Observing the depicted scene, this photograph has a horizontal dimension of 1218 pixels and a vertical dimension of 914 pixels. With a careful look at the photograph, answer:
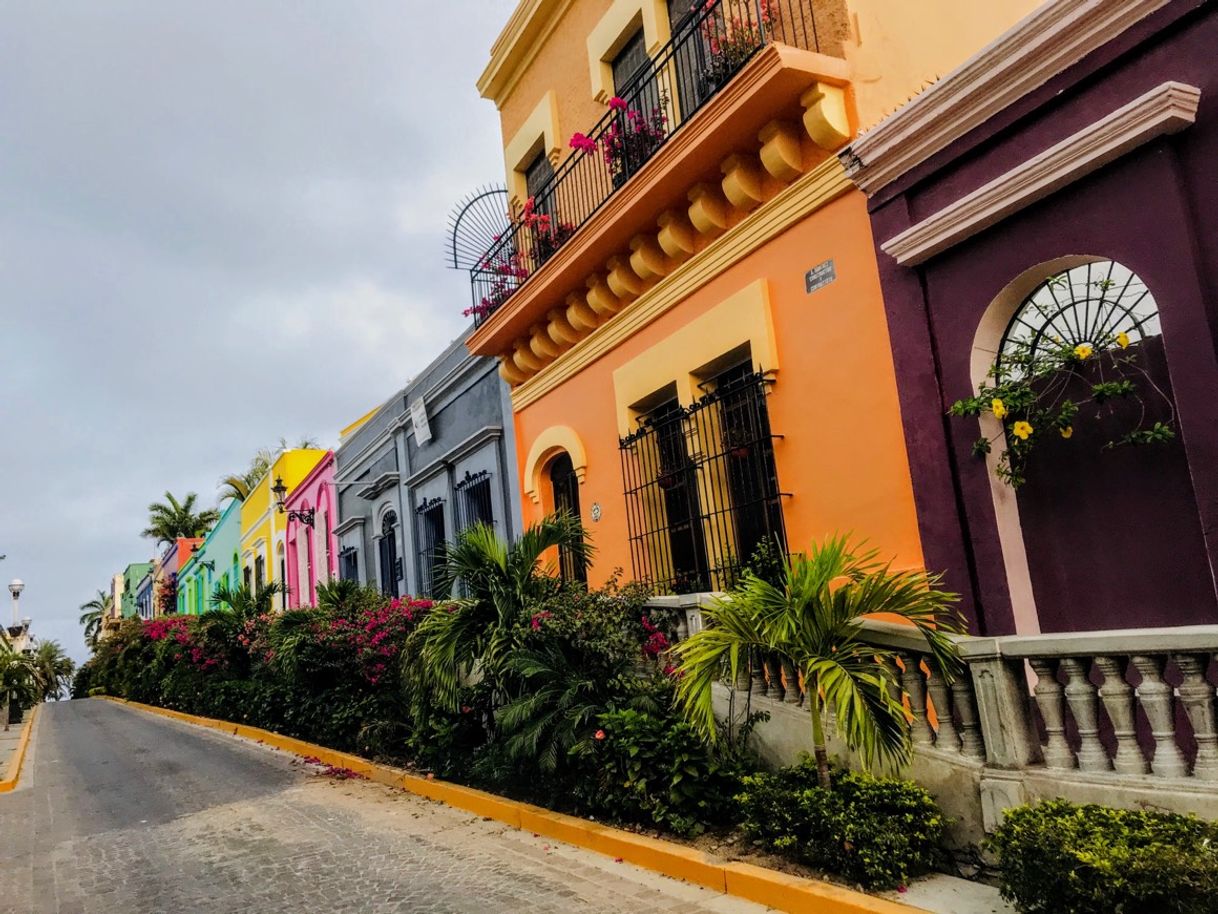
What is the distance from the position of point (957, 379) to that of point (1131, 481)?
1.22 meters

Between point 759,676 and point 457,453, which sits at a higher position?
point 457,453

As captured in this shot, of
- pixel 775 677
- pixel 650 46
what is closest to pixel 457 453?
pixel 650 46

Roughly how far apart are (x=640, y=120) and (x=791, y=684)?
18.4ft

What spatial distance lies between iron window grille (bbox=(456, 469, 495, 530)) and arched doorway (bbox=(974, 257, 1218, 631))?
7.77 metres

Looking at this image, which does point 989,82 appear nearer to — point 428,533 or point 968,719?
point 968,719

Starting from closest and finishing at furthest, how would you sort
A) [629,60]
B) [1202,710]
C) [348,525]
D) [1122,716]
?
[1202,710], [1122,716], [629,60], [348,525]

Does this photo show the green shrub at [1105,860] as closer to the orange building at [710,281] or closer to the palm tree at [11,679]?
the orange building at [710,281]

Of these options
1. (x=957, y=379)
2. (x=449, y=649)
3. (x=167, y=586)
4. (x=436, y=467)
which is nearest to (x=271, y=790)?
(x=449, y=649)

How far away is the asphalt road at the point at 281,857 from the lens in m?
5.29

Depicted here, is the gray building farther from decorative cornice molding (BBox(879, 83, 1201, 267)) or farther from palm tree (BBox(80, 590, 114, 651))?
palm tree (BBox(80, 590, 114, 651))

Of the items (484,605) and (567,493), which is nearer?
(484,605)

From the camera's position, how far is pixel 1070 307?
559cm

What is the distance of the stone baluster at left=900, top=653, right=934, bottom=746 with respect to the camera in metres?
4.97

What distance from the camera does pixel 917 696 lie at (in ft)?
16.4
